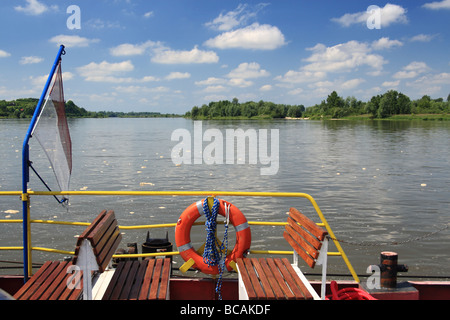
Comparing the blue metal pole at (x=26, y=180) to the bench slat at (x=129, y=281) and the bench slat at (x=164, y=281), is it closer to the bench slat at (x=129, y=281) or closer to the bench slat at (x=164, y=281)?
the bench slat at (x=129, y=281)

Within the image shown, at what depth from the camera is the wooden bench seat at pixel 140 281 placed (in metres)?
3.39

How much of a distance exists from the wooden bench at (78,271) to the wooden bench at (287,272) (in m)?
1.25

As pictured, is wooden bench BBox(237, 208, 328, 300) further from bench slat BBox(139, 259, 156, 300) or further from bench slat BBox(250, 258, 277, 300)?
bench slat BBox(139, 259, 156, 300)

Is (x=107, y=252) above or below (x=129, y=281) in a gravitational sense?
above

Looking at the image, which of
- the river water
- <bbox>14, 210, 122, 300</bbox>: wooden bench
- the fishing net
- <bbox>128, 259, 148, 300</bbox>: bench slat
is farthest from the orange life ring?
the fishing net

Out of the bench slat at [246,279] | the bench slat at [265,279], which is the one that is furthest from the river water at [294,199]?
the bench slat at [246,279]

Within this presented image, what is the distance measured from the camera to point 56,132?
4750 mm

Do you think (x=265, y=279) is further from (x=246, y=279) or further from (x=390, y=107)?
(x=390, y=107)

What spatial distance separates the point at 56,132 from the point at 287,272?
9.92ft

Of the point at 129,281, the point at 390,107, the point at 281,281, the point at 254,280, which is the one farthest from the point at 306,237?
the point at 390,107

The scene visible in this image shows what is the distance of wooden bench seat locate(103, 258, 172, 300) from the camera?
3387 millimetres

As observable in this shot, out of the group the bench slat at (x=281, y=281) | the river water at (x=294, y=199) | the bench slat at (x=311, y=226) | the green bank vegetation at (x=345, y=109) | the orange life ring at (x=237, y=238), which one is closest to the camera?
the bench slat at (x=281, y=281)
